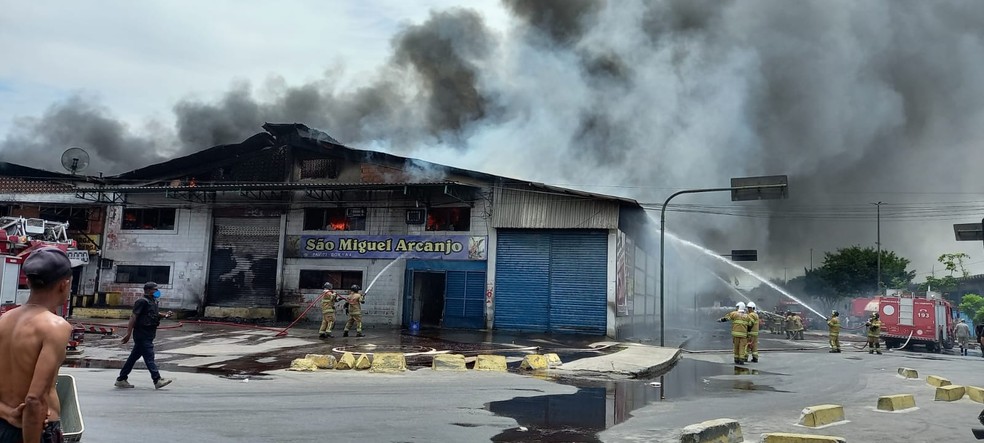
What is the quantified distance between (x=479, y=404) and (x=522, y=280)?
14.1m

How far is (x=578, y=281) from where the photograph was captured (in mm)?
21406

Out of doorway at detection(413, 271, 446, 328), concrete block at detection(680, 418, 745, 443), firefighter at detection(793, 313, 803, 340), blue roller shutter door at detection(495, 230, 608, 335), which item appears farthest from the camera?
firefighter at detection(793, 313, 803, 340)

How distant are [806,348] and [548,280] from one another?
358 inches

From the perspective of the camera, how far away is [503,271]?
22.1 metres

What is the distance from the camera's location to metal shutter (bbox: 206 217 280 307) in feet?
79.8

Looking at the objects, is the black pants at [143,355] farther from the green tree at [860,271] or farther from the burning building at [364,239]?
the green tree at [860,271]

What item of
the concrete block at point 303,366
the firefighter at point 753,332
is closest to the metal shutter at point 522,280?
the firefighter at point 753,332

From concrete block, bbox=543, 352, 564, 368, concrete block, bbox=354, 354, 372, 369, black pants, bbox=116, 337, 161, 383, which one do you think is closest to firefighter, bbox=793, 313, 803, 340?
concrete block, bbox=543, 352, 564, 368

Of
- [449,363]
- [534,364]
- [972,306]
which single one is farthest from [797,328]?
[972,306]

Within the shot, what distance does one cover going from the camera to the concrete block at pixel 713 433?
5.77m

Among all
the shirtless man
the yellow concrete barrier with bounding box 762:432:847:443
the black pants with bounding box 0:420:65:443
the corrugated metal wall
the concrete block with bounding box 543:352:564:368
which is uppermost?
the corrugated metal wall

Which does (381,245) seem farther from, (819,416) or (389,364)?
(819,416)

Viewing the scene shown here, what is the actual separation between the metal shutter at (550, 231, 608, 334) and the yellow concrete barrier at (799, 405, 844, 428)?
1344 cm

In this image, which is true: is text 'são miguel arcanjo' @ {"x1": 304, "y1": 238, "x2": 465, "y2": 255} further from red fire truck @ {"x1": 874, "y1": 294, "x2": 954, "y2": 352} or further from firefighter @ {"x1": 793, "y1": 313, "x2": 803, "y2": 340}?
red fire truck @ {"x1": 874, "y1": 294, "x2": 954, "y2": 352}
